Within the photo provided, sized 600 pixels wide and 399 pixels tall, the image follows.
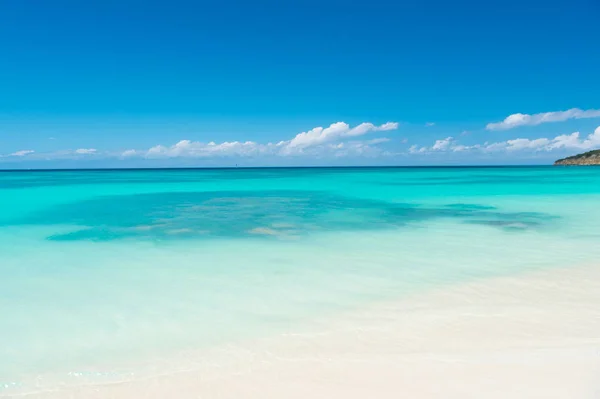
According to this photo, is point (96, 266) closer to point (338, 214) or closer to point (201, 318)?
point (201, 318)

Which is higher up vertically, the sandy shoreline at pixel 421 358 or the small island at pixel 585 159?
the small island at pixel 585 159

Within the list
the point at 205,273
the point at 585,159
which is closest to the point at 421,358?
the point at 205,273

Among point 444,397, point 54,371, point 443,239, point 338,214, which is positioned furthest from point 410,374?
point 338,214

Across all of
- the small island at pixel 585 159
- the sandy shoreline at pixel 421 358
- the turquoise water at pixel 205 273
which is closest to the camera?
the sandy shoreline at pixel 421 358

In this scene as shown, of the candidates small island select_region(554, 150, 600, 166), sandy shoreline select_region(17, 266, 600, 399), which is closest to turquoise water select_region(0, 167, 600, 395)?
sandy shoreline select_region(17, 266, 600, 399)

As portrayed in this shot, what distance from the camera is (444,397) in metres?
2.86

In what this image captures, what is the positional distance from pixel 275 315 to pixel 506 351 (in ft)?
7.32

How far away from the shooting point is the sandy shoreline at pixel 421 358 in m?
2.96

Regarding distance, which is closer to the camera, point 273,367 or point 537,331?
point 273,367

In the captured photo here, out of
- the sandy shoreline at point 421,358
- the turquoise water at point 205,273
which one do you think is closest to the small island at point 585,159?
the turquoise water at point 205,273

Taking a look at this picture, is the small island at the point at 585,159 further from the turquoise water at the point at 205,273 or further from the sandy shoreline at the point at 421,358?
the sandy shoreline at the point at 421,358

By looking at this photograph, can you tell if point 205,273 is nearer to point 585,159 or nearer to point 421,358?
point 421,358

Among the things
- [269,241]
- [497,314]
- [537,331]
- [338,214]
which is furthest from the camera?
[338,214]

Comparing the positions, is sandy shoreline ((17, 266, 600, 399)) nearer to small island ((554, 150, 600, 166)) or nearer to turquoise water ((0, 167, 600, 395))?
turquoise water ((0, 167, 600, 395))
